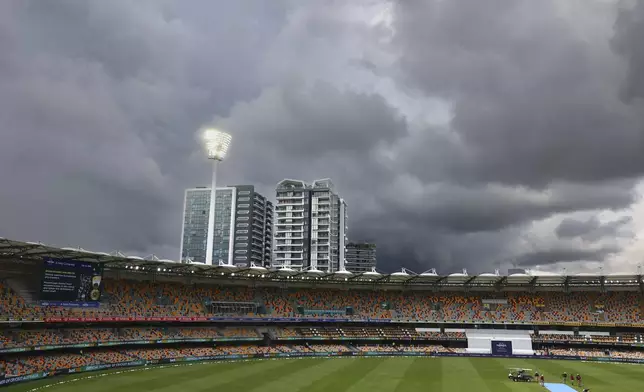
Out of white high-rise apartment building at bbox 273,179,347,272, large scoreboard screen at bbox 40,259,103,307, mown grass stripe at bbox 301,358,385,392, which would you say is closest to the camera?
mown grass stripe at bbox 301,358,385,392

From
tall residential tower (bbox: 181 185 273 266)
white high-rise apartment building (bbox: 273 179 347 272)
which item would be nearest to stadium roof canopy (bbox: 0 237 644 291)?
white high-rise apartment building (bbox: 273 179 347 272)

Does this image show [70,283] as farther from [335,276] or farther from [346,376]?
[335,276]

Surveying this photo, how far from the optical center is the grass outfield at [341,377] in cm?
4006

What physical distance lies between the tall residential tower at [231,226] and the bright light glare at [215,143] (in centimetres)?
8046

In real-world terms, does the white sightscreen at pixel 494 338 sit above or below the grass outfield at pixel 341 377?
above

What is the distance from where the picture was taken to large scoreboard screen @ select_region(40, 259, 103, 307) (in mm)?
47656

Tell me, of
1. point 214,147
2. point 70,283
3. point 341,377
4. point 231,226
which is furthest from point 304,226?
point 341,377

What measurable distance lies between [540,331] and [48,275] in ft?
227

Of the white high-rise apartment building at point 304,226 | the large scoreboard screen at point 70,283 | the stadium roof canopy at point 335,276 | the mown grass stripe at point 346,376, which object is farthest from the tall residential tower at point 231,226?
the large scoreboard screen at point 70,283

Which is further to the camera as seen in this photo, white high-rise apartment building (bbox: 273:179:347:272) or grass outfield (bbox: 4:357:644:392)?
white high-rise apartment building (bbox: 273:179:347:272)

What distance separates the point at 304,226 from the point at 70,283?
96.1 meters

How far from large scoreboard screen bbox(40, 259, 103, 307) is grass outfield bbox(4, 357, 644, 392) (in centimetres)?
881

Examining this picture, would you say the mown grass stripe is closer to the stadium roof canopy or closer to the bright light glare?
the stadium roof canopy

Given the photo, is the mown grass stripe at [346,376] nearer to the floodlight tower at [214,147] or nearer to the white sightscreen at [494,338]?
the white sightscreen at [494,338]
